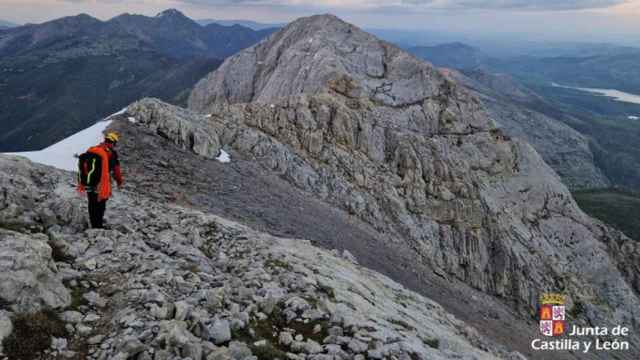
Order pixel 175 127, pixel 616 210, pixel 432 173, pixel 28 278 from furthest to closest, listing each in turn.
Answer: pixel 616 210
pixel 432 173
pixel 175 127
pixel 28 278

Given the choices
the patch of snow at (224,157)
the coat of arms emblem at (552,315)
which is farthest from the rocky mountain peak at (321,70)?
the coat of arms emblem at (552,315)

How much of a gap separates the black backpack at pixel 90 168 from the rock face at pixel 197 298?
102cm

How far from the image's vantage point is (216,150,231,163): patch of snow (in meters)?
37.2

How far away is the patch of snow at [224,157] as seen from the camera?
3721 centimetres

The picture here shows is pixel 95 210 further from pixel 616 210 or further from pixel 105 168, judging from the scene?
pixel 616 210

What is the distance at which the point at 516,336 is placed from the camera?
3456cm

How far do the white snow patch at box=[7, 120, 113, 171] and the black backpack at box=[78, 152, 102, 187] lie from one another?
32.9 feet

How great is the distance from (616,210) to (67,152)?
658 ft

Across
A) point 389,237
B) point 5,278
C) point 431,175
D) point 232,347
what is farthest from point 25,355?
point 431,175

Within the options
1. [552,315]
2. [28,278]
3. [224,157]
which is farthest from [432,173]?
[28,278]

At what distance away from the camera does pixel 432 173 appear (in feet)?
178

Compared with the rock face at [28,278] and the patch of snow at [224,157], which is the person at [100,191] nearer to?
the rock face at [28,278]

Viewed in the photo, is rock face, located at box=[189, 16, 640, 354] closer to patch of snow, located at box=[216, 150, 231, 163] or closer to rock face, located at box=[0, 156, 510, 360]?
patch of snow, located at box=[216, 150, 231, 163]

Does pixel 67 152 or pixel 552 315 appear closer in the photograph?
pixel 67 152
